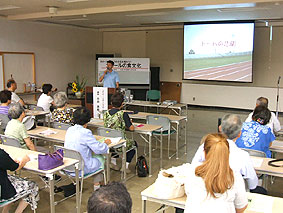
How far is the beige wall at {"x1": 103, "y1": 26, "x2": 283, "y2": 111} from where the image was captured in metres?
9.61

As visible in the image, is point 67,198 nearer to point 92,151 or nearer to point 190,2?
point 92,151

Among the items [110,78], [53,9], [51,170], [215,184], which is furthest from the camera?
[110,78]

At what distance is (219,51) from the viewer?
32.6 ft

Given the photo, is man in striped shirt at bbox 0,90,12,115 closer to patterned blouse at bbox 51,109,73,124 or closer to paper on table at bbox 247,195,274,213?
patterned blouse at bbox 51,109,73,124

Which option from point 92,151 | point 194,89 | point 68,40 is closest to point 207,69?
point 194,89

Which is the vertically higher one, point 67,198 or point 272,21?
point 272,21

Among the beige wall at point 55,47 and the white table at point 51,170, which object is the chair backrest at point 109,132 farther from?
the beige wall at point 55,47

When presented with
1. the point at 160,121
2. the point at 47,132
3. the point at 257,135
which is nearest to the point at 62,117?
the point at 47,132

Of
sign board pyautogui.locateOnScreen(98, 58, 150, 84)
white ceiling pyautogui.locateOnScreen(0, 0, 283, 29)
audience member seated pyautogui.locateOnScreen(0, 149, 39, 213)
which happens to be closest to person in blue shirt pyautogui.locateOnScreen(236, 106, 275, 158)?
audience member seated pyautogui.locateOnScreen(0, 149, 39, 213)

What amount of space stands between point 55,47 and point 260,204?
31.3 feet

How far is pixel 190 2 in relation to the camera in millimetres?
6094

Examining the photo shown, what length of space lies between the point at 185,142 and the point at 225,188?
4355 mm

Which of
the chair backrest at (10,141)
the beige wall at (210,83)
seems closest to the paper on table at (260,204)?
the chair backrest at (10,141)

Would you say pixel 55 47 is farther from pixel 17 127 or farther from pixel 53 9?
pixel 17 127
